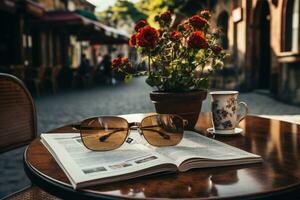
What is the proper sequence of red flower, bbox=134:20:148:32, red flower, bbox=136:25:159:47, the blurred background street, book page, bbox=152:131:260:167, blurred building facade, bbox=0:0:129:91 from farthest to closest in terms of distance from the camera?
1. blurred building facade, bbox=0:0:129:91
2. the blurred background street
3. red flower, bbox=134:20:148:32
4. red flower, bbox=136:25:159:47
5. book page, bbox=152:131:260:167

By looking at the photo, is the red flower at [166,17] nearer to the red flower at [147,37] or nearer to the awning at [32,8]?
the red flower at [147,37]

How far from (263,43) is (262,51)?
247mm

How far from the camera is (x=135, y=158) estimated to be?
4.06 feet

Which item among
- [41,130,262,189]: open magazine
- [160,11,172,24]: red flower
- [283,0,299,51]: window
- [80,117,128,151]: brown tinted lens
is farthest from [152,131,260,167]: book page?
[283,0,299,51]: window

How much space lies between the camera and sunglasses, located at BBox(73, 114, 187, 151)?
53.7 inches

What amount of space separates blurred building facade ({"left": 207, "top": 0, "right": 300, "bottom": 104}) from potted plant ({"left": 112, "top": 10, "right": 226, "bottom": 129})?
7.23 m

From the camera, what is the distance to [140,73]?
1854 millimetres

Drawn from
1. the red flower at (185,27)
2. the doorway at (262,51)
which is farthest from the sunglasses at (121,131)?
the doorway at (262,51)

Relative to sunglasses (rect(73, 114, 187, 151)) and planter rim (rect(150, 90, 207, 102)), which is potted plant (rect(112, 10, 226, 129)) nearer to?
planter rim (rect(150, 90, 207, 102))

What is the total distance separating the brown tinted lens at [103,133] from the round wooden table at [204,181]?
0.14 meters

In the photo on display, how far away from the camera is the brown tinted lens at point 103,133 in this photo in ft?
4.47

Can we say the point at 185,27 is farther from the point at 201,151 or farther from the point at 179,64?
the point at 201,151

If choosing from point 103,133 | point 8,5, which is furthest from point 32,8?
point 103,133

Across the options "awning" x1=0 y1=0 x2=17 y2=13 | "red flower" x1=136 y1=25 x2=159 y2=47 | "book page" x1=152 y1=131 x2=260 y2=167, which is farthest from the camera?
"awning" x1=0 y1=0 x2=17 y2=13
